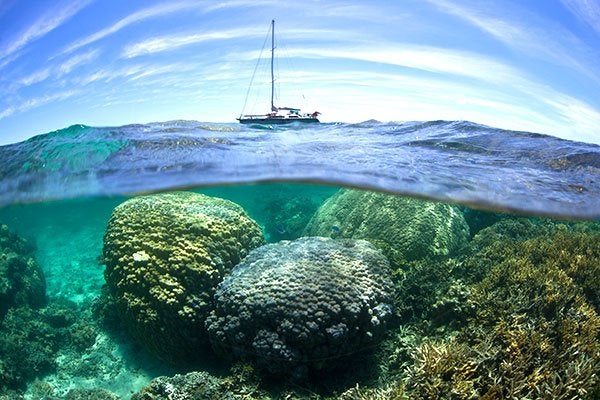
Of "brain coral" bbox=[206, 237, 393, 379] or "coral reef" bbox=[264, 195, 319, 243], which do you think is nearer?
"brain coral" bbox=[206, 237, 393, 379]

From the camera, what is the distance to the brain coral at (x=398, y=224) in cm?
1005

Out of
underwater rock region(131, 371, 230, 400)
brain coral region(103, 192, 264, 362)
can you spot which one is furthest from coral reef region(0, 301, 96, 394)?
underwater rock region(131, 371, 230, 400)

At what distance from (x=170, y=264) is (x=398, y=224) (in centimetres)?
665

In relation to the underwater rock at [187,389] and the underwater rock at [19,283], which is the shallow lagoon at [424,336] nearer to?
the underwater rock at [187,389]

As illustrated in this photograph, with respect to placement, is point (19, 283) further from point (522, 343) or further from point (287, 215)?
point (522, 343)

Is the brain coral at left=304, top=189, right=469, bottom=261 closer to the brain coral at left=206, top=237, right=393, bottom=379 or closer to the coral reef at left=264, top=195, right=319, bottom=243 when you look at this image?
the brain coral at left=206, top=237, right=393, bottom=379

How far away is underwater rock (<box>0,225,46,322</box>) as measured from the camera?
1215 centimetres

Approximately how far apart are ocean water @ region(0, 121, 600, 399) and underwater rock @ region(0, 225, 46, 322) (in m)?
0.06

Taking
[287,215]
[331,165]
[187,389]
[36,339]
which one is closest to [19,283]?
[36,339]

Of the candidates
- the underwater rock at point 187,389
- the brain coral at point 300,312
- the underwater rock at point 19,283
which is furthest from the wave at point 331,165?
the underwater rock at point 187,389

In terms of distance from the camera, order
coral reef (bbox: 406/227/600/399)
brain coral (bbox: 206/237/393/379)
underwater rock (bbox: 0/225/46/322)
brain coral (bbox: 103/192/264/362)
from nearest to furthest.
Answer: coral reef (bbox: 406/227/600/399) → brain coral (bbox: 206/237/393/379) → brain coral (bbox: 103/192/264/362) → underwater rock (bbox: 0/225/46/322)

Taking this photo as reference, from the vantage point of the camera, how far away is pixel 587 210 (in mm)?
11961

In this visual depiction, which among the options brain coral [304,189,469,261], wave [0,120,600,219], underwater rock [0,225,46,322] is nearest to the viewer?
brain coral [304,189,469,261]

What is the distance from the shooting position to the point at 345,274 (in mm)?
7031
